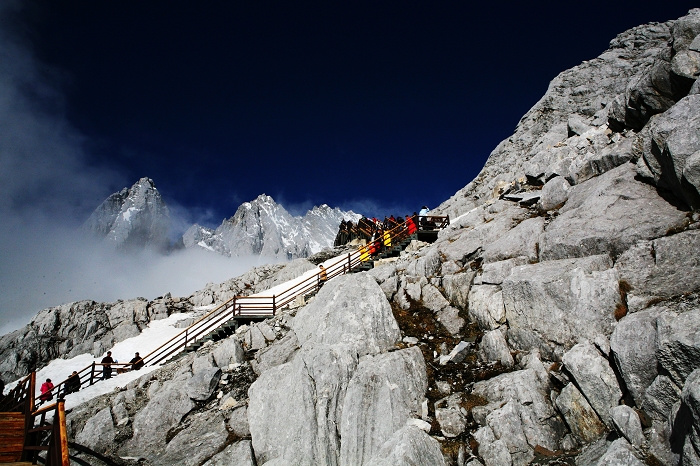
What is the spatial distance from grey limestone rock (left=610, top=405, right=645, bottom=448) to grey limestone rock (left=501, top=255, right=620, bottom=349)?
8.64 ft

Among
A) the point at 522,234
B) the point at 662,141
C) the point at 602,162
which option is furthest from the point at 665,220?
the point at 602,162

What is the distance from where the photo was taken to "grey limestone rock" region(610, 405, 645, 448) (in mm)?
7981

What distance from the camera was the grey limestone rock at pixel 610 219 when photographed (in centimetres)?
1216

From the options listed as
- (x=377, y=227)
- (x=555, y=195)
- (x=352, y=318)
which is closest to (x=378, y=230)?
(x=377, y=227)

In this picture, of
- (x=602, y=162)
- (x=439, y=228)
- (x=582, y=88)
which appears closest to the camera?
(x=602, y=162)

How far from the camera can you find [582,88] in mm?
50281

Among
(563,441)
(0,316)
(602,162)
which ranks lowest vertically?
(563,441)

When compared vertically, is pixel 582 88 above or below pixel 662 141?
above

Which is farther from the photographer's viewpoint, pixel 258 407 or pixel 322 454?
pixel 258 407

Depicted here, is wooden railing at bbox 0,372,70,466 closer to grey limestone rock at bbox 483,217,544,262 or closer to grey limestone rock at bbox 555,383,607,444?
grey limestone rock at bbox 555,383,607,444

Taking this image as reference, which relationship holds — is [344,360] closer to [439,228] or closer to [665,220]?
[665,220]

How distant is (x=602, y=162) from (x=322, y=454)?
1811 centimetres

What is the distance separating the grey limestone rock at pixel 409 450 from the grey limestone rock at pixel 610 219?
8592mm

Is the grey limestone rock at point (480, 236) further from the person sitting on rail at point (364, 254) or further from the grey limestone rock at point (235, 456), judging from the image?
the grey limestone rock at point (235, 456)
